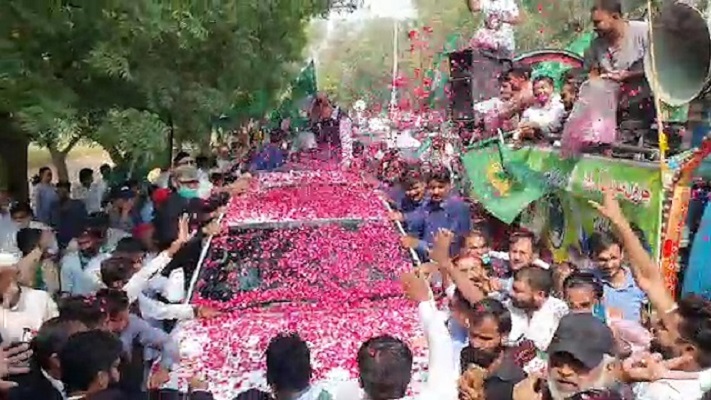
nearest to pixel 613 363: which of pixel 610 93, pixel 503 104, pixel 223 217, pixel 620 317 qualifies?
pixel 620 317

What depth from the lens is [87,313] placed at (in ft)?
14.3

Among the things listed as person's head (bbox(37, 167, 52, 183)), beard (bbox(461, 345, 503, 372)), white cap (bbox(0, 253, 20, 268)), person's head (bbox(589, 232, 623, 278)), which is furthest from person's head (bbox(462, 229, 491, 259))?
person's head (bbox(37, 167, 52, 183))

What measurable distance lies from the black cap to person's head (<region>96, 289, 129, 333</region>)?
85.9 inches

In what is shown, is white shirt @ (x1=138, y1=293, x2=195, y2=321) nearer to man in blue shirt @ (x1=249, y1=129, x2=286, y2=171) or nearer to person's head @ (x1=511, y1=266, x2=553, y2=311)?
person's head @ (x1=511, y1=266, x2=553, y2=311)

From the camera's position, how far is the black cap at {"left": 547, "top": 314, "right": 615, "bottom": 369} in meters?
3.33

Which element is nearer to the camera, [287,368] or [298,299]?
[287,368]

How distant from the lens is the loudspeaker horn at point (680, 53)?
5543 millimetres

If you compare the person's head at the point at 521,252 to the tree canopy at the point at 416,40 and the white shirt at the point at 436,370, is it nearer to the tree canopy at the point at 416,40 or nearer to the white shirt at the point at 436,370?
the white shirt at the point at 436,370

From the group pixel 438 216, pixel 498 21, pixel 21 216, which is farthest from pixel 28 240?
pixel 498 21

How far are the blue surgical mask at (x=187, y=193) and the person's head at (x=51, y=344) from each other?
17.7 feet

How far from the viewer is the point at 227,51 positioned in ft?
49.8

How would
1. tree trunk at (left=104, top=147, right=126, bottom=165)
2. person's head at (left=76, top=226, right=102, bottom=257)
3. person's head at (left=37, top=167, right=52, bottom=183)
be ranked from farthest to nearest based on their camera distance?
1. person's head at (left=37, top=167, right=52, bottom=183)
2. tree trunk at (left=104, top=147, right=126, bottom=165)
3. person's head at (left=76, top=226, right=102, bottom=257)

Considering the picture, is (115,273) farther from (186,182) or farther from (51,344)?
(186,182)

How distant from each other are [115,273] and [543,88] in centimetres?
425
